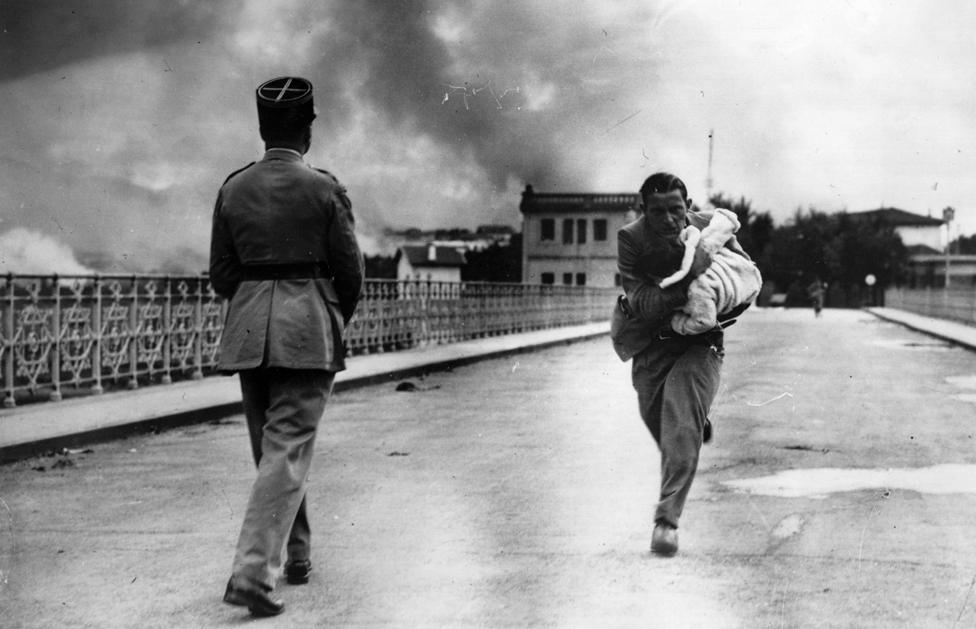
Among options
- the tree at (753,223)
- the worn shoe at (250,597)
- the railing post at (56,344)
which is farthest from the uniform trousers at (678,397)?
the tree at (753,223)

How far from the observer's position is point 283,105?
4441 mm

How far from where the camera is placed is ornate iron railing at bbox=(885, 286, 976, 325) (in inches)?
1439

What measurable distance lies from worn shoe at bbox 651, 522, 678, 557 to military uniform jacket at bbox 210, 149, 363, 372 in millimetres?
1681

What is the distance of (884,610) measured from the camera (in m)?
4.29

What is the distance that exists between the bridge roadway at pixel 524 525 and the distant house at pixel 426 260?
72910mm

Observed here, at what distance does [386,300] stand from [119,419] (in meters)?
11.1

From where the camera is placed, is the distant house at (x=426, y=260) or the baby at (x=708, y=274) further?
the distant house at (x=426, y=260)

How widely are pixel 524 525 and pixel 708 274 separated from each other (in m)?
1.69

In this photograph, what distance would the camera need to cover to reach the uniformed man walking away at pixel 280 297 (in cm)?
428

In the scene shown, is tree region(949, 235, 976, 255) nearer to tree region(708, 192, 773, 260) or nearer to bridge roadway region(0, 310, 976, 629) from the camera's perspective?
tree region(708, 192, 773, 260)

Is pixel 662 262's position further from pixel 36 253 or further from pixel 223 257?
pixel 36 253

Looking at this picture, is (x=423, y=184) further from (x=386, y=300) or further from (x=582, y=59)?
(x=582, y=59)

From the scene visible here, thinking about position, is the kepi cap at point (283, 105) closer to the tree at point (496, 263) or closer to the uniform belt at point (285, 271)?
the uniform belt at point (285, 271)

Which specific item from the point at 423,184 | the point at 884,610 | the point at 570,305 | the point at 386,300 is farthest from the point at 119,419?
the point at 570,305
